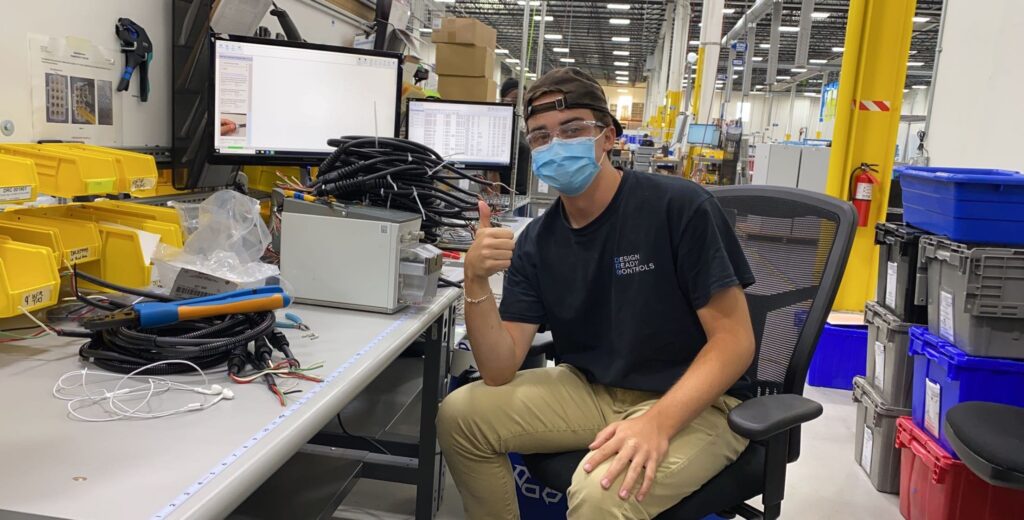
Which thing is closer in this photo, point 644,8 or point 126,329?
point 126,329

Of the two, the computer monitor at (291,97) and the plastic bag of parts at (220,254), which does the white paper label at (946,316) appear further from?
the plastic bag of parts at (220,254)

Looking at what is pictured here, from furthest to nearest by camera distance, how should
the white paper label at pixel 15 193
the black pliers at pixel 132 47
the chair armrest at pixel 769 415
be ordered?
the black pliers at pixel 132 47, the chair armrest at pixel 769 415, the white paper label at pixel 15 193

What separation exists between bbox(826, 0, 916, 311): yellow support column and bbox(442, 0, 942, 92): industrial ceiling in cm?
532

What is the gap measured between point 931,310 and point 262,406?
2079 mm

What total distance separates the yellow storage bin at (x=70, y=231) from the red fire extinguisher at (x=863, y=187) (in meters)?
3.80

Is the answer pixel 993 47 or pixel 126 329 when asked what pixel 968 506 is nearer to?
pixel 126 329

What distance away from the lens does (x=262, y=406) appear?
95cm

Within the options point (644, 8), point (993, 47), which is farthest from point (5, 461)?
point (644, 8)

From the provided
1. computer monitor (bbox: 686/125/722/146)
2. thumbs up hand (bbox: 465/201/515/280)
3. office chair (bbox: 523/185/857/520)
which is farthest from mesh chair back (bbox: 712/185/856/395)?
computer monitor (bbox: 686/125/722/146)

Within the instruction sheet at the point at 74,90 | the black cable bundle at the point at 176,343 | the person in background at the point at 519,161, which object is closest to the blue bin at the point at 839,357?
the person in background at the point at 519,161

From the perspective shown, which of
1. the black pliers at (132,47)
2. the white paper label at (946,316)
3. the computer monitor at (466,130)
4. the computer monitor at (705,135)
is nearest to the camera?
the black pliers at (132,47)

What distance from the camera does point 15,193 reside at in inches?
41.6

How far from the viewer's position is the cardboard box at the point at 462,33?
376 cm

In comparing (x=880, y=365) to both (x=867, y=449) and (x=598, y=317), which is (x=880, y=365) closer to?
(x=867, y=449)
